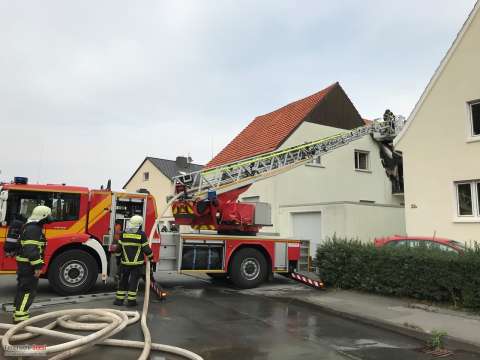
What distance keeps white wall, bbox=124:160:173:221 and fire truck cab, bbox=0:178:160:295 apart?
19934 millimetres

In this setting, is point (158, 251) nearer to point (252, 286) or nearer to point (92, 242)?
point (92, 242)

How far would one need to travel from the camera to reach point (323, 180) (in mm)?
19969

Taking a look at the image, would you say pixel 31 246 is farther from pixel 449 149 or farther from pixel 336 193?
pixel 336 193

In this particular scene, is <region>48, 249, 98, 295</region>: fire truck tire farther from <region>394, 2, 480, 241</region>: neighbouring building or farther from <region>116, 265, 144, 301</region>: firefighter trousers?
<region>394, 2, 480, 241</region>: neighbouring building

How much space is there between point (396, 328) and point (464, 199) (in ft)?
22.6

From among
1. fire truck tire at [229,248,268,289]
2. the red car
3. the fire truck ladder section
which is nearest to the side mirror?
the fire truck ladder section

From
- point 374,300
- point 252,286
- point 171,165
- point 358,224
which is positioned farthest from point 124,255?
point 171,165

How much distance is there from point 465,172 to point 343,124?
34.5ft

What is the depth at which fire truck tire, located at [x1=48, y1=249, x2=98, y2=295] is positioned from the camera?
31.1 ft

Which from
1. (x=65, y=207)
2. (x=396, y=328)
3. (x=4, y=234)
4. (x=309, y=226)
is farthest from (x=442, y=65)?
(x=4, y=234)

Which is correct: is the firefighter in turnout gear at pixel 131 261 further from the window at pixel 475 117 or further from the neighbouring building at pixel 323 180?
the window at pixel 475 117

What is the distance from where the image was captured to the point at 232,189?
489 inches

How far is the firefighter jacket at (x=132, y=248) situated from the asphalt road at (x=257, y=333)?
0.92 meters

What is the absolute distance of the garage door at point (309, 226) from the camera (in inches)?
627
